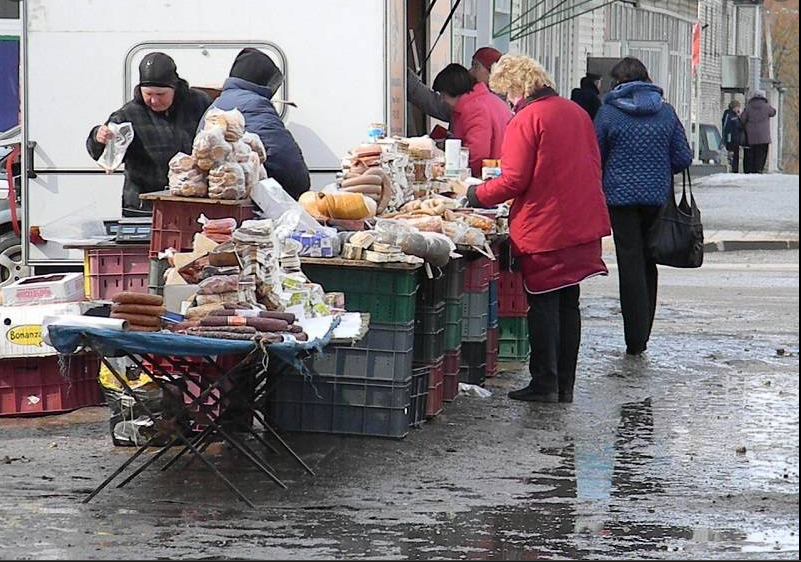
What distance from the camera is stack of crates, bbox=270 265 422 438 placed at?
8484 millimetres

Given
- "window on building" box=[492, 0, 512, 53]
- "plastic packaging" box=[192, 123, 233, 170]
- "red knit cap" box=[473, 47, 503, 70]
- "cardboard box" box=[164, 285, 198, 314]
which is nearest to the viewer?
"cardboard box" box=[164, 285, 198, 314]

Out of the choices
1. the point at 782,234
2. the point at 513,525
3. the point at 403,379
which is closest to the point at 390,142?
the point at 403,379

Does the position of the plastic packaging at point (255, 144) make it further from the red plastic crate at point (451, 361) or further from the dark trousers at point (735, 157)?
the dark trousers at point (735, 157)

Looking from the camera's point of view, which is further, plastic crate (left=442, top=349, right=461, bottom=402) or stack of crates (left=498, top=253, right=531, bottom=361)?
stack of crates (left=498, top=253, right=531, bottom=361)

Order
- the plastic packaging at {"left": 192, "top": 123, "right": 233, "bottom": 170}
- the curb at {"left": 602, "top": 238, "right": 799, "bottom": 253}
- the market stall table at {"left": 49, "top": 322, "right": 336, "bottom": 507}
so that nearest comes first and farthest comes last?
1. the market stall table at {"left": 49, "top": 322, "right": 336, "bottom": 507}
2. the plastic packaging at {"left": 192, "top": 123, "right": 233, "bottom": 170}
3. the curb at {"left": 602, "top": 238, "right": 799, "bottom": 253}

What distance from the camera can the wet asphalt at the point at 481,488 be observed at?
6.56 meters

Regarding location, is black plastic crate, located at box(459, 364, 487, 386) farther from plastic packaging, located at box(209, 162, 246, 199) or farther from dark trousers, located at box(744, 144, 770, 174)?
dark trousers, located at box(744, 144, 770, 174)

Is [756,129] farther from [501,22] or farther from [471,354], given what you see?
[471,354]

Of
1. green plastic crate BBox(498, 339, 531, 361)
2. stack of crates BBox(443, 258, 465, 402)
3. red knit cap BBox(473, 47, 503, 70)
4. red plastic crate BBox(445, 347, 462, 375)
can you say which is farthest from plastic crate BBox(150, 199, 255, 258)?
red knit cap BBox(473, 47, 503, 70)

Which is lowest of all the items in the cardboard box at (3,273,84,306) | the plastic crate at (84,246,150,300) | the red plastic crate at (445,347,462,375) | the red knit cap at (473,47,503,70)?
the red plastic crate at (445,347,462,375)

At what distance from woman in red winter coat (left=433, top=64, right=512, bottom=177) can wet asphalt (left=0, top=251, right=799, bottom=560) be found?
2325 mm

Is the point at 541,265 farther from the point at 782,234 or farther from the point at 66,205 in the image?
the point at 782,234

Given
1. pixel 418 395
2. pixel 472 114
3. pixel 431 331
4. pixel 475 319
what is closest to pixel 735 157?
pixel 472 114

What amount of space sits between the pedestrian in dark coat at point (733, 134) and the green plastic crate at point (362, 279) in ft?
103
